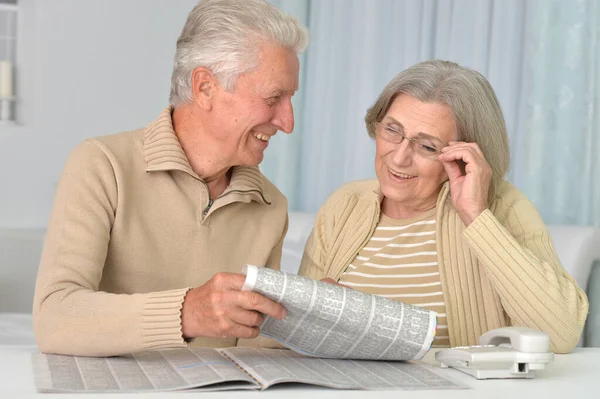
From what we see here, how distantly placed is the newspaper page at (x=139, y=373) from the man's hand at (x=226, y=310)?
2.1 inches

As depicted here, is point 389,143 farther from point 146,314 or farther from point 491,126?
point 146,314

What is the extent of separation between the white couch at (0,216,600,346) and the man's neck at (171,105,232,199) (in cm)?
120

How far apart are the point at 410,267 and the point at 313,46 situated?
237 centimetres

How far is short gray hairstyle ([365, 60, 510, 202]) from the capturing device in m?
2.03

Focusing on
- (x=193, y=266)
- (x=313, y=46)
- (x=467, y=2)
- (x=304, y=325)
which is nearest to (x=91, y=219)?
(x=193, y=266)

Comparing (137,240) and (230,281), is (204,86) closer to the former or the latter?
(137,240)

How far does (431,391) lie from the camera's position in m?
1.25

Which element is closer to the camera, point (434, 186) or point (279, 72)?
point (279, 72)

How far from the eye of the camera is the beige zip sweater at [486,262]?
5.76ft

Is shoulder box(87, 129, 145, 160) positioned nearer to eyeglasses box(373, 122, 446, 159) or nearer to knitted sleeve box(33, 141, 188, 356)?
knitted sleeve box(33, 141, 188, 356)

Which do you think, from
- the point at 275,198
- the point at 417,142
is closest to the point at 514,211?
the point at 417,142

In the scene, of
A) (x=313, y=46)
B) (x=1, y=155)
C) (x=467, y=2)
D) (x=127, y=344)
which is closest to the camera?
(x=127, y=344)

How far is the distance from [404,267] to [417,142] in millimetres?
298

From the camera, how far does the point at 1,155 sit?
4863 mm
